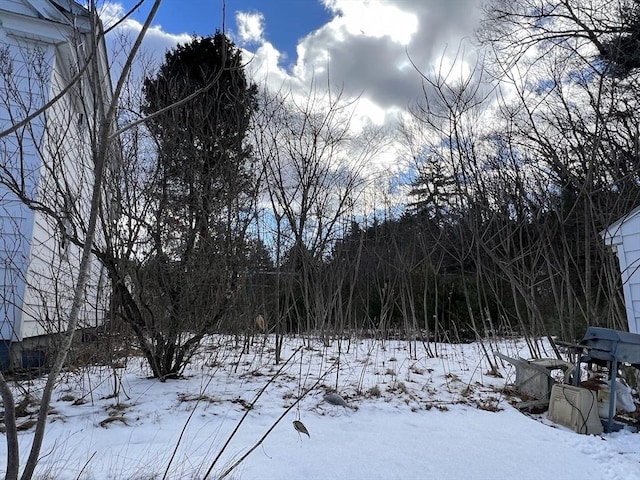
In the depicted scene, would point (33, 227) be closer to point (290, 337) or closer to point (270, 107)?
point (270, 107)

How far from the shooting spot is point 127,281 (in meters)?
4.16

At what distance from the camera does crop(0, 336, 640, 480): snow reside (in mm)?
2600

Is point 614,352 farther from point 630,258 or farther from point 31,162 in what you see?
point 31,162

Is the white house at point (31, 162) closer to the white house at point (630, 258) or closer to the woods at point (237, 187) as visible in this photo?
the woods at point (237, 187)

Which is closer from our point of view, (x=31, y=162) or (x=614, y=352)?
(x=614, y=352)

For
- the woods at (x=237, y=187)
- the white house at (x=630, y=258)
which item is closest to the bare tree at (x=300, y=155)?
the woods at (x=237, y=187)

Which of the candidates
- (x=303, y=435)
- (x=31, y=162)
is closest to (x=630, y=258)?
(x=303, y=435)

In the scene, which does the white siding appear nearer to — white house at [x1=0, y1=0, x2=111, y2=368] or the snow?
white house at [x1=0, y1=0, x2=111, y2=368]

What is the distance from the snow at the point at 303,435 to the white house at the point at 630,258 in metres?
1.88

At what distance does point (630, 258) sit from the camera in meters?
5.23

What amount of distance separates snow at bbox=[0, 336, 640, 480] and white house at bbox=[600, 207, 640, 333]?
1.88m

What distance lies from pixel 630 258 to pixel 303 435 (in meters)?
4.53

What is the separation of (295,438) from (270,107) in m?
4.63

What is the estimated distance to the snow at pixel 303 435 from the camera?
2.60 meters
